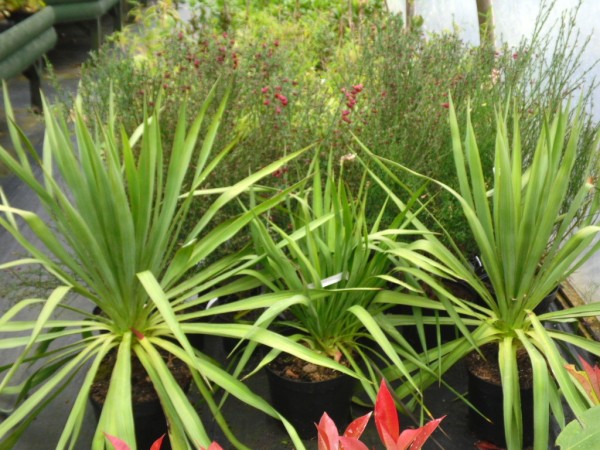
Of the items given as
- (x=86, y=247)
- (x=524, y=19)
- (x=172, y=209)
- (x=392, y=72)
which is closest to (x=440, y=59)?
(x=392, y=72)

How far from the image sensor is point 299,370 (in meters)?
2.36

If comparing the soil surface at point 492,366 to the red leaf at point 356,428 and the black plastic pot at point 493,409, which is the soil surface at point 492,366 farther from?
the red leaf at point 356,428

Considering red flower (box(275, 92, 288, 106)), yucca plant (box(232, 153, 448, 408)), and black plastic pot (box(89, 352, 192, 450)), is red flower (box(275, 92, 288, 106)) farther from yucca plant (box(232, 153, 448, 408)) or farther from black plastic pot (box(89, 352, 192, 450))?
black plastic pot (box(89, 352, 192, 450))

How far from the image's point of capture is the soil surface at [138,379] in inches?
90.1

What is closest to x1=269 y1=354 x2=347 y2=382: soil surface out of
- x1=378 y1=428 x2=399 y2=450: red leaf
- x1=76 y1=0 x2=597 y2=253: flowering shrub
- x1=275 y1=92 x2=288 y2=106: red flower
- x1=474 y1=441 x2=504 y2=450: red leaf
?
x1=474 y1=441 x2=504 y2=450: red leaf

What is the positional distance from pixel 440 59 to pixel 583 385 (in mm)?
1628

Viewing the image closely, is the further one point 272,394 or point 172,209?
point 272,394

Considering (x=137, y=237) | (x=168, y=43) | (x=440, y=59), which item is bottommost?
(x=137, y=237)

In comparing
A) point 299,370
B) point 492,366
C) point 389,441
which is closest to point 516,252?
point 492,366

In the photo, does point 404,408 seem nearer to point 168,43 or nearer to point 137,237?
point 137,237

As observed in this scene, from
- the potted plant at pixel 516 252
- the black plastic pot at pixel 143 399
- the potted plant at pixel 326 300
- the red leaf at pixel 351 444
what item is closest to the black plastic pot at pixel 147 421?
the black plastic pot at pixel 143 399

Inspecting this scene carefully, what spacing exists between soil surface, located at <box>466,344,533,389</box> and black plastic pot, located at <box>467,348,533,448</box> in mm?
20

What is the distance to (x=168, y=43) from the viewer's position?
3408 millimetres

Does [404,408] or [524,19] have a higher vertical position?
[524,19]
